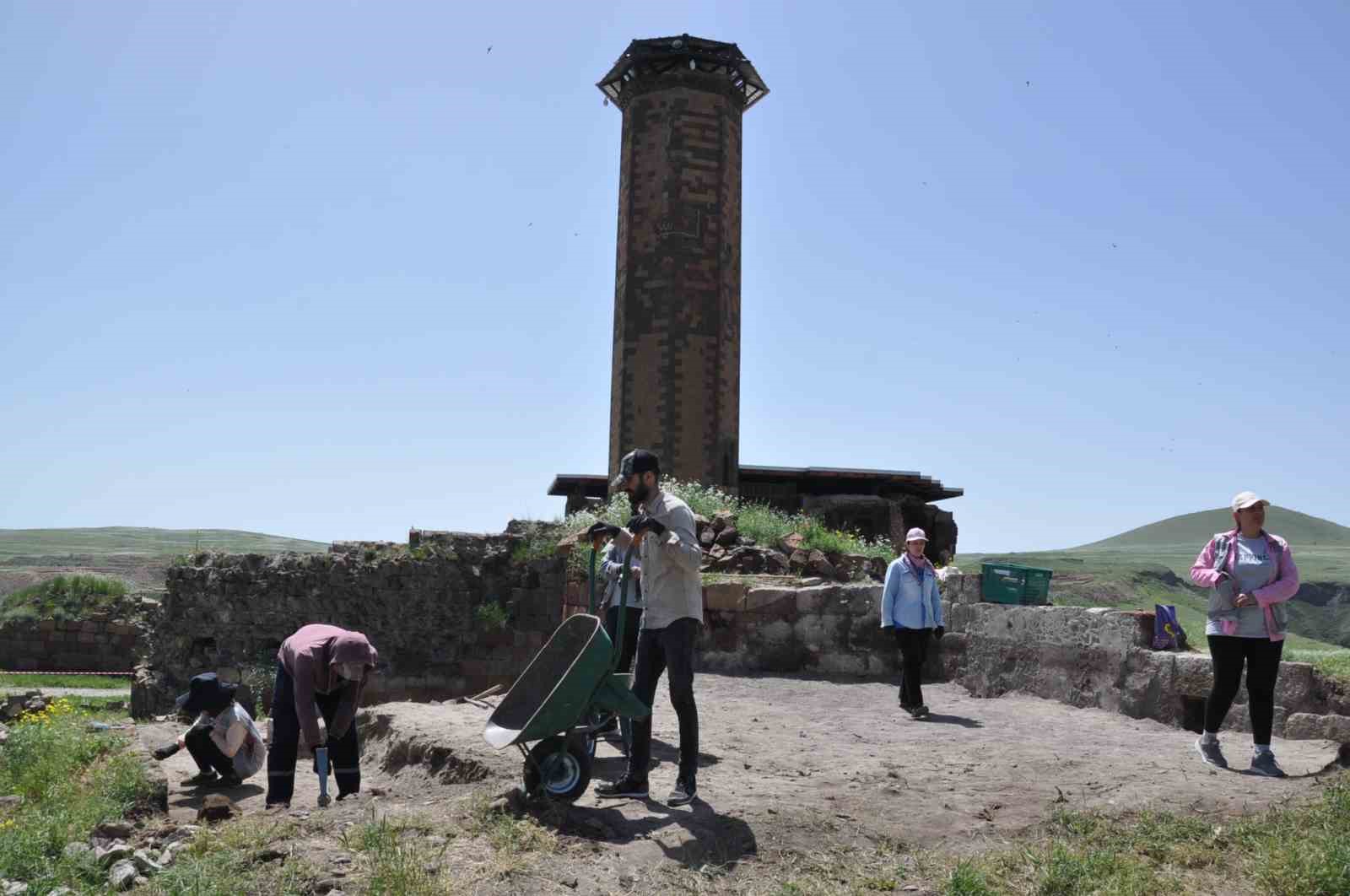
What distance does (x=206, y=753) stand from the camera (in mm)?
8695

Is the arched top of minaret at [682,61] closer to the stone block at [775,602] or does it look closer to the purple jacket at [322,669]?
the stone block at [775,602]

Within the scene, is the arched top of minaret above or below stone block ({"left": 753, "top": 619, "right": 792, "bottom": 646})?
above

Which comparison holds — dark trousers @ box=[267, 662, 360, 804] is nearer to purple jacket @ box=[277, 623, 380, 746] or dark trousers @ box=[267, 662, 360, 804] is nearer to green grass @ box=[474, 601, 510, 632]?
purple jacket @ box=[277, 623, 380, 746]

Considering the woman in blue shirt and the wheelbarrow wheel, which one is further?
the woman in blue shirt

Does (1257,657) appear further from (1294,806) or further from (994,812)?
(994,812)

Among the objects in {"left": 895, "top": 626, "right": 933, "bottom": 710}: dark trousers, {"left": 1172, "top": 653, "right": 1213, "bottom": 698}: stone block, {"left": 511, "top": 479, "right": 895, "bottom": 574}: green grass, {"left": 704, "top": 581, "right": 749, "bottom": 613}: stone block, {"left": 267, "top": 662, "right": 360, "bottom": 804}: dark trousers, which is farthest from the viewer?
{"left": 511, "top": 479, "right": 895, "bottom": 574}: green grass

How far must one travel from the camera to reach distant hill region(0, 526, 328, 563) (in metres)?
63.3

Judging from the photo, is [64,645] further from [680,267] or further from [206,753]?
[206,753]

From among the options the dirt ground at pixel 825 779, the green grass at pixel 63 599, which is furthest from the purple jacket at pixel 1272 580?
the green grass at pixel 63 599

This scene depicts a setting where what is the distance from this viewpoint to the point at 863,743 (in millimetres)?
8023

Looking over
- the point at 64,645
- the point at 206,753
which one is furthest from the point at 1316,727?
the point at 64,645

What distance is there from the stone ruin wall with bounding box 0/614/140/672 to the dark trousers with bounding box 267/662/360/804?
23.0m

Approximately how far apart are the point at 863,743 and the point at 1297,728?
9.58 ft

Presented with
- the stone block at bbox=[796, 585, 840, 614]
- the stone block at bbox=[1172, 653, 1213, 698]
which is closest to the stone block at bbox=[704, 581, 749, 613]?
the stone block at bbox=[796, 585, 840, 614]
